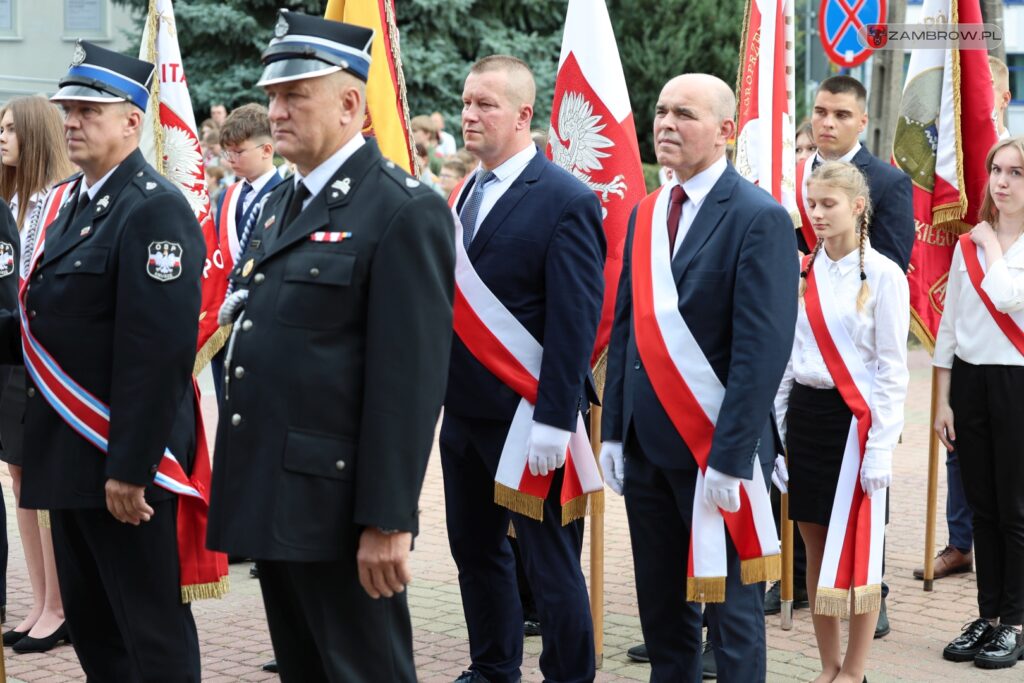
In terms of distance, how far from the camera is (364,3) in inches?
243

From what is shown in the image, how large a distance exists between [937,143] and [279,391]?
14.3 ft

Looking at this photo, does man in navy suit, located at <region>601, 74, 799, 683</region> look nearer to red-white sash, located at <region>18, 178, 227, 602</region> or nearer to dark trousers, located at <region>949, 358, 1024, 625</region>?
red-white sash, located at <region>18, 178, 227, 602</region>

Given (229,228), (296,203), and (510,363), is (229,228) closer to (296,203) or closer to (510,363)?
(510,363)

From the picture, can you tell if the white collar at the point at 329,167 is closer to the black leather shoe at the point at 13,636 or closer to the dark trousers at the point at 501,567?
the dark trousers at the point at 501,567

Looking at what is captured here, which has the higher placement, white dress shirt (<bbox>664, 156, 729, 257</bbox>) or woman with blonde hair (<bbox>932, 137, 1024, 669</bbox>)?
white dress shirt (<bbox>664, 156, 729, 257</bbox>)

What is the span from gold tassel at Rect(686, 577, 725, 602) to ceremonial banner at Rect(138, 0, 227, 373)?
3557mm

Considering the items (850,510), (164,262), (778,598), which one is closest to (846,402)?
(850,510)

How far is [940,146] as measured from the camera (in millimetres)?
6488

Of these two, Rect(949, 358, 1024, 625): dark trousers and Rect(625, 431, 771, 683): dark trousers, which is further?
Rect(949, 358, 1024, 625): dark trousers

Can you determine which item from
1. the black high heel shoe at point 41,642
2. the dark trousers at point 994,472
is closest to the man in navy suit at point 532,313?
the dark trousers at point 994,472

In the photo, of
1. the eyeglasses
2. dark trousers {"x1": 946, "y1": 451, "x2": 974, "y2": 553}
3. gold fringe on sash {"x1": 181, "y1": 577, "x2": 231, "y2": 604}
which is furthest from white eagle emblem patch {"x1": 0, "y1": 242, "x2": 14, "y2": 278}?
dark trousers {"x1": 946, "y1": 451, "x2": 974, "y2": 553}

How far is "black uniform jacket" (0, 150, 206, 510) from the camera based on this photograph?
150 inches

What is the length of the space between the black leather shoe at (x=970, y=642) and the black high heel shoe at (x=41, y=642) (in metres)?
3.58

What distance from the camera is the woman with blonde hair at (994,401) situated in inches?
217
